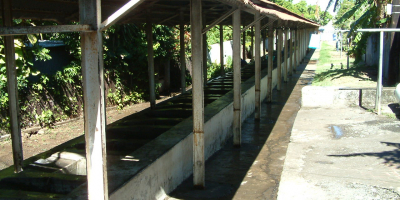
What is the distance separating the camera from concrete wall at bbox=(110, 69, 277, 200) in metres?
→ 4.56

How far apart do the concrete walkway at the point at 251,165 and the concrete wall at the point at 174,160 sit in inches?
7.0

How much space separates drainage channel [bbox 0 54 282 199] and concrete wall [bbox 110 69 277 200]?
0.62 meters

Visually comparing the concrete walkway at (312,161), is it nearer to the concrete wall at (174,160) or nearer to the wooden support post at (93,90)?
the concrete wall at (174,160)

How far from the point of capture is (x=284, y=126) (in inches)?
384

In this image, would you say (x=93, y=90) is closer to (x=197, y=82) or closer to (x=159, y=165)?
(x=159, y=165)

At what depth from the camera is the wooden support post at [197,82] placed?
5.31 meters

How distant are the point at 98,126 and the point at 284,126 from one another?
7107mm

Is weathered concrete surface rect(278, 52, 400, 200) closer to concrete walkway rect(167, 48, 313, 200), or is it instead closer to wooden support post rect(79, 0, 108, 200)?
concrete walkway rect(167, 48, 313, 200)

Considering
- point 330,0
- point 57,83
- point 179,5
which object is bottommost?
point 57,83

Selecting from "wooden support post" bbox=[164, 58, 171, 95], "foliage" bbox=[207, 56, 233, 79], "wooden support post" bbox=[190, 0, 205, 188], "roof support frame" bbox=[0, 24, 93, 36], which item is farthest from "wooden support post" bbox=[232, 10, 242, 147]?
"foliage" bbox=[207, 56, 233, 79]

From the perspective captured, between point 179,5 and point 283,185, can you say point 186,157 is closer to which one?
point 283,185

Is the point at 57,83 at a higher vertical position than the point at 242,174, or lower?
higher

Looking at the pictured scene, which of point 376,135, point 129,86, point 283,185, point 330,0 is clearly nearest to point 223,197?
point 283,185

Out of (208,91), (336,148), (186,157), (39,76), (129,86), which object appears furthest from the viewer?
(129,86)
